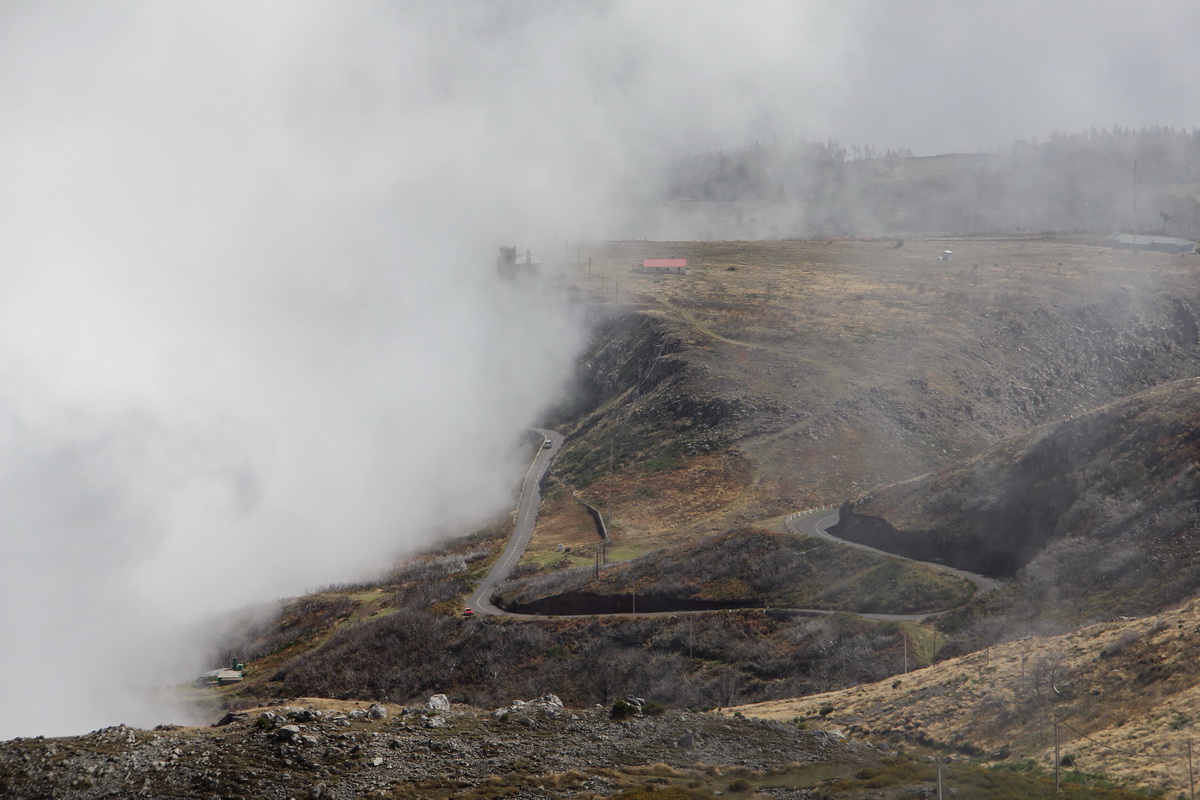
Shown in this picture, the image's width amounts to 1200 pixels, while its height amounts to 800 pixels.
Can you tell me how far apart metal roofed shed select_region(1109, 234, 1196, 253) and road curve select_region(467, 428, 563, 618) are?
10530 centimetres

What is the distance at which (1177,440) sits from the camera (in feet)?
164

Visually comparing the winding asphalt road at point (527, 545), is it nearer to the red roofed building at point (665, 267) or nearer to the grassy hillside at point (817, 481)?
the grassy hillside at point (817, 481)

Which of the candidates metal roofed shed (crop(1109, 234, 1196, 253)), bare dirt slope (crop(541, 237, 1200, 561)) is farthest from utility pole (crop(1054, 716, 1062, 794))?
metal roofed shed (crop(1109, 234, 1196, 253))

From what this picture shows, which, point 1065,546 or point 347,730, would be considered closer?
point 347,730

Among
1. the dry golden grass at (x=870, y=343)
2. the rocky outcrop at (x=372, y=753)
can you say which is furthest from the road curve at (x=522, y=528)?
the rocky outcrop at (x=372, y=753)

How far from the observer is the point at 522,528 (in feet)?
305

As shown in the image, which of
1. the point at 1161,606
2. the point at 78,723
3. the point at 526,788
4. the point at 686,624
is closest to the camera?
the point at 526,788

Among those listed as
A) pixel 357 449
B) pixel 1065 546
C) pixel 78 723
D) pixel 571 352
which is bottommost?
pixel 78 723

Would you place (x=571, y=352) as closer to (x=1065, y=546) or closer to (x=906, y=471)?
(x=906, y=471)

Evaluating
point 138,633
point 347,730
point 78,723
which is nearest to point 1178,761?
point 347,730

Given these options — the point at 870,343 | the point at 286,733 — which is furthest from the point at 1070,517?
the point at 870,343

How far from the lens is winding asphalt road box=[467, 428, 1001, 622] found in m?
50.8

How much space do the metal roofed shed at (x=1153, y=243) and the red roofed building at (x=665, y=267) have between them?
7116 centimetres

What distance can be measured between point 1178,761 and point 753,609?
101 ft
